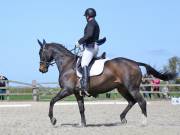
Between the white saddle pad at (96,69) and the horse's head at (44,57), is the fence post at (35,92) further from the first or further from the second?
the white saddle pad at (96,69)

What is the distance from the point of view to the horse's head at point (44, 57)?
43.8 feet

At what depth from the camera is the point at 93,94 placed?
12.7 meters

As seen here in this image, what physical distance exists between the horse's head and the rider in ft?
3.48

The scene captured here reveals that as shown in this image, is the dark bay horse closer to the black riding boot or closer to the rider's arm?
the black riding boot

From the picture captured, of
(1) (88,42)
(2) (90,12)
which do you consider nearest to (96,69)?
(1) (88,42)

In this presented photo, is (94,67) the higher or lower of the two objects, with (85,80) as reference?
higher

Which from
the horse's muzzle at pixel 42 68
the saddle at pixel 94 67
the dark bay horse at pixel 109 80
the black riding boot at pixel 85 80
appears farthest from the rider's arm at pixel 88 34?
the horse's muzzle at pixel 42 68

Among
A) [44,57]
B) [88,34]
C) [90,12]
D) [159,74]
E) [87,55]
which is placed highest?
[90,12]

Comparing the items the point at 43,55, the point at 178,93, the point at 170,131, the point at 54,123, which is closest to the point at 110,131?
the point at 170,131

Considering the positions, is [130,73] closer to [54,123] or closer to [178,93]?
[54,123]

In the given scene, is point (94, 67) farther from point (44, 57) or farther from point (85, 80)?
point (44, 57)

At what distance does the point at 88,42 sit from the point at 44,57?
1.49 meters

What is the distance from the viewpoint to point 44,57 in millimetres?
13398

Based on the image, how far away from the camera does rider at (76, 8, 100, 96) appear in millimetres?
12297
